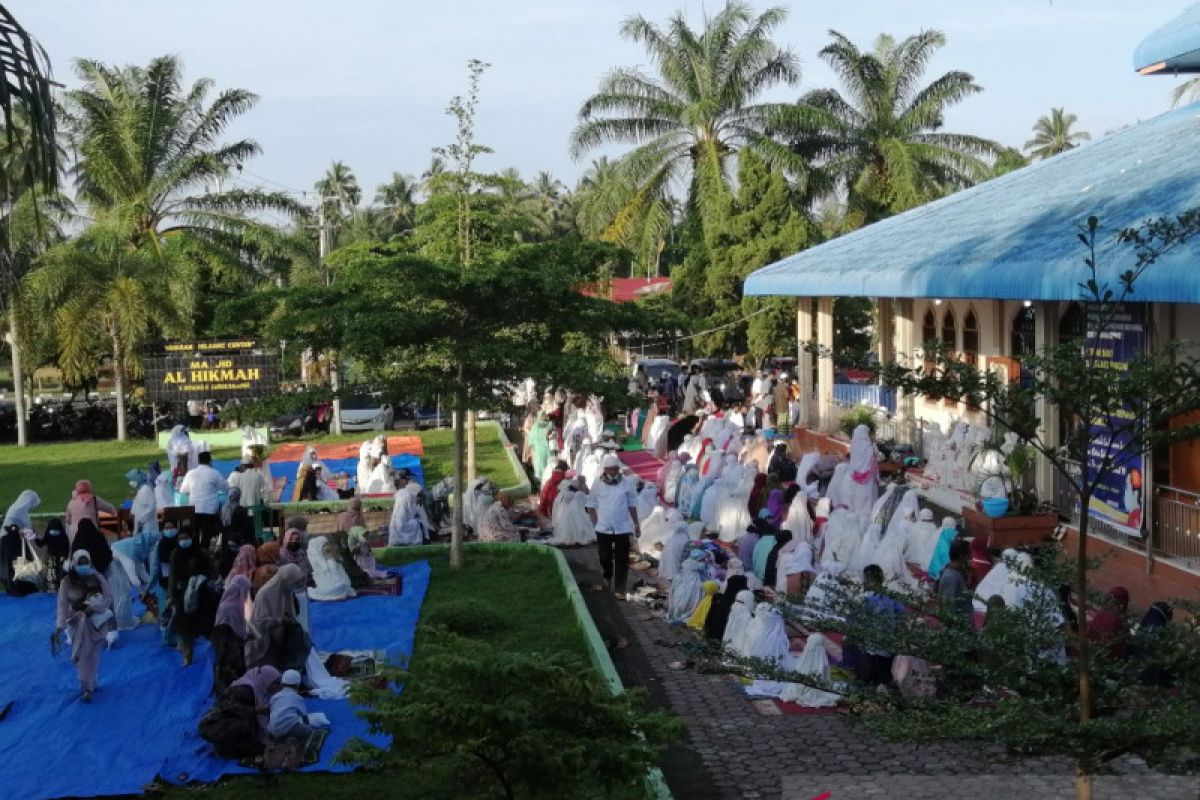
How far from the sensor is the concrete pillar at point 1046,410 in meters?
15.6

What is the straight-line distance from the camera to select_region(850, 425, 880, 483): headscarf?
56.9 feet

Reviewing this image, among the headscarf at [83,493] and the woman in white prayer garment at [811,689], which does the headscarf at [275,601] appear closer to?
the woman in white prayer garment at [811,689]

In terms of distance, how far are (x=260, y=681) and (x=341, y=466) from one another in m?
17.0

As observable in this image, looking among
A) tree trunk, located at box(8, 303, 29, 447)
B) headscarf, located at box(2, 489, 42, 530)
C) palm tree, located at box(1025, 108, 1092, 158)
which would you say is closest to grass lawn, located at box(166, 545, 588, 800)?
headscarf, located at box(2, 489, 42, 530)

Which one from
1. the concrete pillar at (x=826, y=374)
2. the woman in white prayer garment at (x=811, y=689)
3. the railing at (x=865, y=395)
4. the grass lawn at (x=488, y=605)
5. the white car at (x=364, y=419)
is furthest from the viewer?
the white car at (x=364, y=419)

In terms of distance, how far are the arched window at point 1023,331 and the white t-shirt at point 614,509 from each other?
6482mm

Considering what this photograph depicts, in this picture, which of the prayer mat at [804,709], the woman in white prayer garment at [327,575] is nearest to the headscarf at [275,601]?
the woman in white prayer garment at [327,575]

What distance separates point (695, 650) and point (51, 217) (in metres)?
33.2

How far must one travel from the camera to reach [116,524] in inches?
712

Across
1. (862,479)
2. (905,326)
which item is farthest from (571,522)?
(905,326)

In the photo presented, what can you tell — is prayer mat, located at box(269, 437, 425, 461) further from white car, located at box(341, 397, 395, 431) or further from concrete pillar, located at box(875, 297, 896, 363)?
concrete pillar, located at box(875, 297, 896, 363)

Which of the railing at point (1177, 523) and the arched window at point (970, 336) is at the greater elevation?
the arched window at point (970, 336)

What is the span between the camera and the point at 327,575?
48.5 ft

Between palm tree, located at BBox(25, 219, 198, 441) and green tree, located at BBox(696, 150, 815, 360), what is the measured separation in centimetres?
1302
